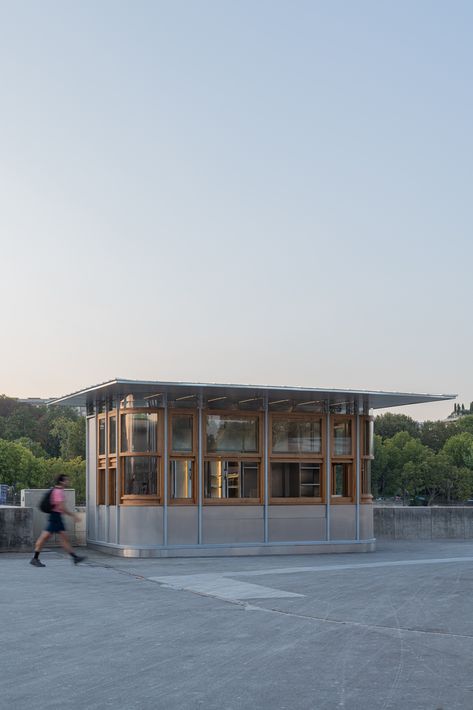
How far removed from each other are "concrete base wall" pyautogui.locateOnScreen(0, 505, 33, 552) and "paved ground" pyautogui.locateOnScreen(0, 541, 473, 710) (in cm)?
446

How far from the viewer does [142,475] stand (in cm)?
2294

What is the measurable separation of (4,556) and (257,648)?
42.9 feet

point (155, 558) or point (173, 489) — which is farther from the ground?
point (173, 489)

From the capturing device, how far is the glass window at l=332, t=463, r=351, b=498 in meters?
25.0

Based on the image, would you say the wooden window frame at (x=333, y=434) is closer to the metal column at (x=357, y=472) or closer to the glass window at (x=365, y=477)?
the metal column at (x=357, y=472)

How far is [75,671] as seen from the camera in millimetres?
8852

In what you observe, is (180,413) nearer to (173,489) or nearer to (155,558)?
(173,489)

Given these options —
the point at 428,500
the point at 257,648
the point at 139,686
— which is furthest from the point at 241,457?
the point at 428,500

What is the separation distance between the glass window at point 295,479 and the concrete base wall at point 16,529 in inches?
217

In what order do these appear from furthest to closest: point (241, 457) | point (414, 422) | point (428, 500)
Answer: point (414, 422) → point (428, 500) → point (241, 457)

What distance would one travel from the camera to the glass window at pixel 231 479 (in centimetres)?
2338

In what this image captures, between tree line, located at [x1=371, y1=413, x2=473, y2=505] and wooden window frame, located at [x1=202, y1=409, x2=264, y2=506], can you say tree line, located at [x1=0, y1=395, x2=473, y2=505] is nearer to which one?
tree line, located at [x1=371, y1=413, x2=473, y2=505]

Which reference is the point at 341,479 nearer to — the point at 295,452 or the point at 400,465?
the point at 295,452

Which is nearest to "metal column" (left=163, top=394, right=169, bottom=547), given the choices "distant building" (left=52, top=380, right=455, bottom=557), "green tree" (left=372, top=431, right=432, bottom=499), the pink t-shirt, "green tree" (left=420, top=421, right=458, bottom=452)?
"distant building" (left=52, top=380, right=455, bottom=557)
